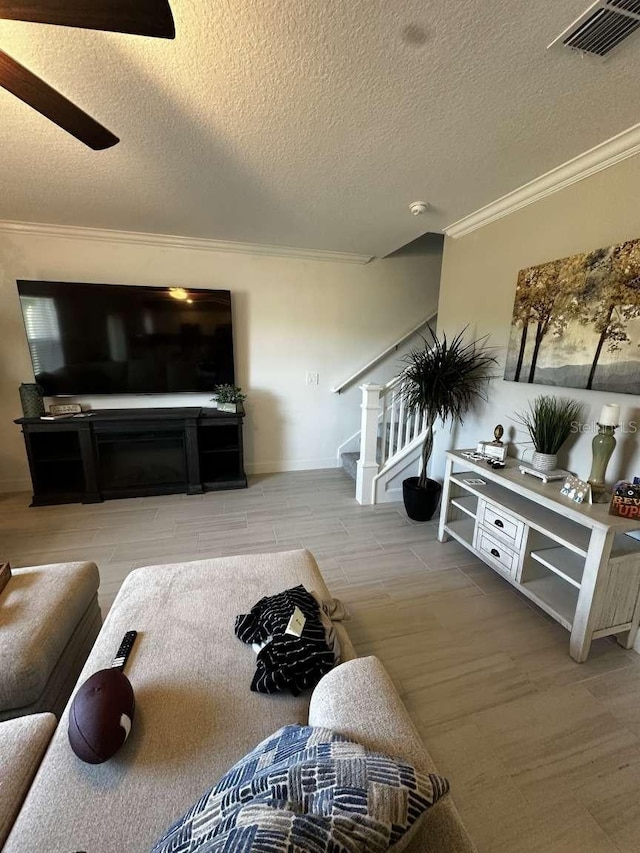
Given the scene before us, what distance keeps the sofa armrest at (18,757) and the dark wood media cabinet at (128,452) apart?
2.42 metres

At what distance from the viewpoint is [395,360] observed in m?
4.05

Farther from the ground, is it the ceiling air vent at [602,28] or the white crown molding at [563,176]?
the ceiling air vent at [602,28]

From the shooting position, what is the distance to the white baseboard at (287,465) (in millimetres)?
3838

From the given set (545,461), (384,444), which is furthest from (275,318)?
(545,461)

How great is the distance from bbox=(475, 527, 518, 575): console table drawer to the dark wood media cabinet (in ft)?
7.12

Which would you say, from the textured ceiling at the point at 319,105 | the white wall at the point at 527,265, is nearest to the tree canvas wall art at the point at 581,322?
the white wall at the point at 527,265

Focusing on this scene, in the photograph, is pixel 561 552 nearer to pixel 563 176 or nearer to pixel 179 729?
pixel 179 729

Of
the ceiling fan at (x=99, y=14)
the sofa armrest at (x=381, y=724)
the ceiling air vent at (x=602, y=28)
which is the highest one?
the ceiling air vent at (x=602, y=28)

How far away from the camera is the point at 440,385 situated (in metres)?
2.47

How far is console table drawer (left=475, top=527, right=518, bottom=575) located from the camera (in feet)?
6.12

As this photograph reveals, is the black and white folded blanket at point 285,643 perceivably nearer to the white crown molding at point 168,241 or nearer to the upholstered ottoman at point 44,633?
the upholstered ottoman at point 44,633

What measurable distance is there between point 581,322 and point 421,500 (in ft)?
5.08

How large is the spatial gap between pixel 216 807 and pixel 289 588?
80cm

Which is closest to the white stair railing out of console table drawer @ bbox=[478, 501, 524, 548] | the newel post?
the newel post
